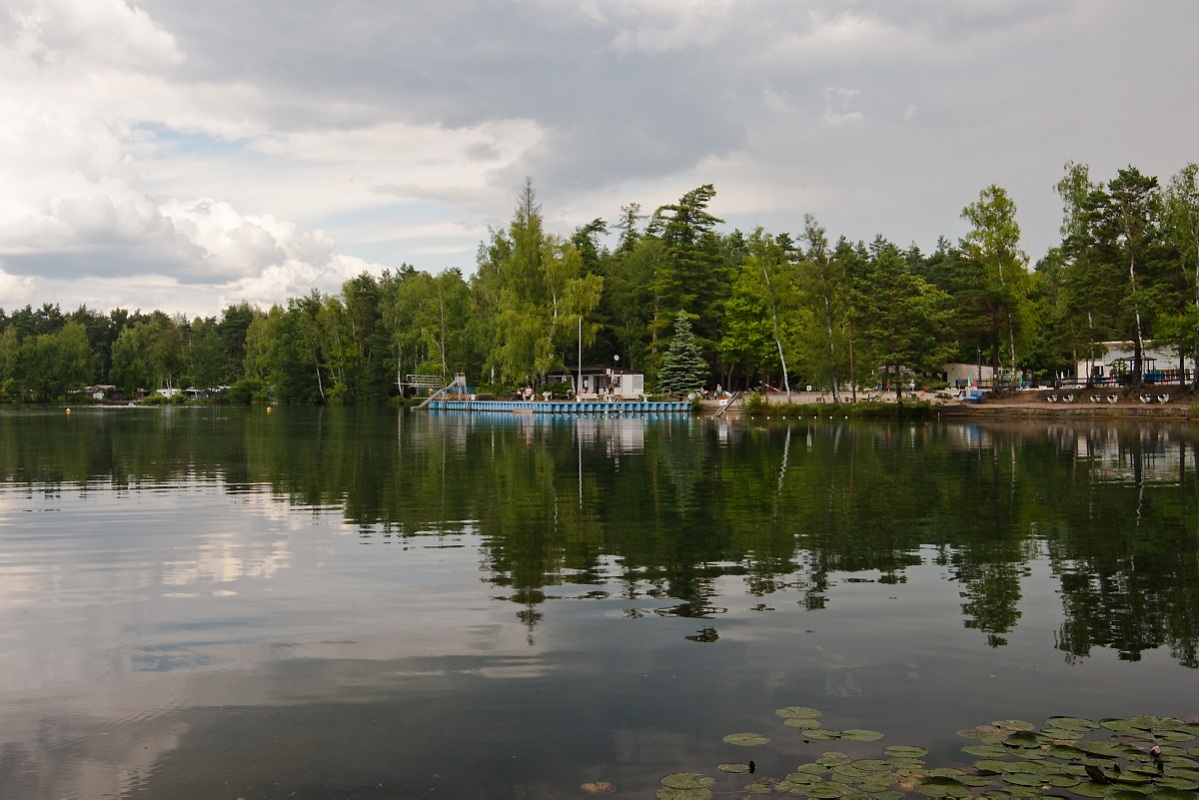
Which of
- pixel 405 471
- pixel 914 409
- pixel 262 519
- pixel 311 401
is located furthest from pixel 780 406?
pixel 311 401

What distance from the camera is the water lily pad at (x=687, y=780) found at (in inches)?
239

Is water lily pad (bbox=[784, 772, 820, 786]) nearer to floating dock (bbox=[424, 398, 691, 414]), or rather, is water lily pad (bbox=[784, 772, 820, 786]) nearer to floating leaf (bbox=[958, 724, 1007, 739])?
floating leaf (bbox=[958, 724, 1007, 739])

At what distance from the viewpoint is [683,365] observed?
90688 mm

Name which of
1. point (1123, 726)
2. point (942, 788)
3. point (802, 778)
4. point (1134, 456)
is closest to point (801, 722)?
point (802, 778)

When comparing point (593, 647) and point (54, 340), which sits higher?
point (54, 340)

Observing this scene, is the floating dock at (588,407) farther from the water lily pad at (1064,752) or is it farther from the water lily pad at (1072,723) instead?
the water lily pad at (1064,752)

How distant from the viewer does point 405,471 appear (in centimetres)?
2942

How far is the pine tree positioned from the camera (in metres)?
90.6

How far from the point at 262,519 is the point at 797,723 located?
14144 millimetres

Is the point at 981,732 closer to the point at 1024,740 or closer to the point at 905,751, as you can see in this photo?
the point at 1024,740

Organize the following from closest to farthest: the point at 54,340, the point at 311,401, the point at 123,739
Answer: the point at 123,739 → the point at 311,401 → the point at 54,340

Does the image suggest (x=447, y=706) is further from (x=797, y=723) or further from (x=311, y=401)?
(x=311, y=401)

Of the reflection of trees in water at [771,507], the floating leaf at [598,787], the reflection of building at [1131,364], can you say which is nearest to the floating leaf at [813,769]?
the floating leaf at [598,787]

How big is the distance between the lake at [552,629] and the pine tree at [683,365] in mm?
66944
